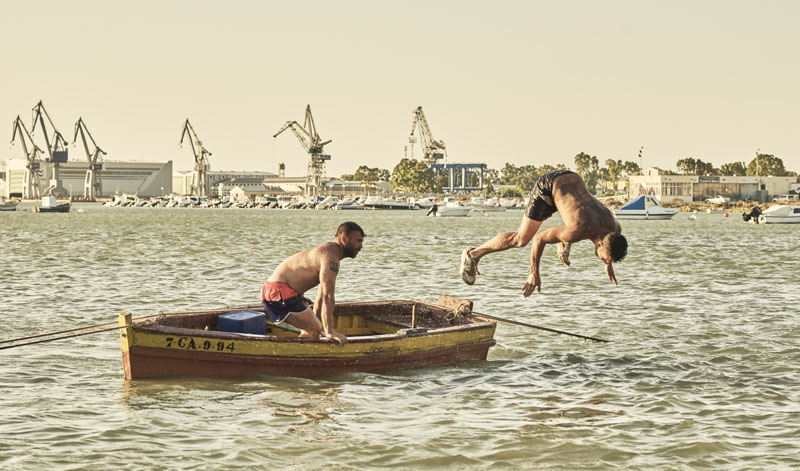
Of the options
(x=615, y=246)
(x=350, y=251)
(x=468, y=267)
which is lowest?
(x=468, y=267)

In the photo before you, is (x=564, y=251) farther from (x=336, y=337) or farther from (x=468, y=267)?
(x=336, y=337)

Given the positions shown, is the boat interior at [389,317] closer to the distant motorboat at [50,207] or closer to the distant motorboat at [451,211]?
the distant motorboat at [451,211]

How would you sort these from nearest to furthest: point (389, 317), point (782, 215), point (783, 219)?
1. point (389, 317)
2. point (782, 215)
3. point (783, 219)

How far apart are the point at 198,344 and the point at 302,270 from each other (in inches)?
83.7

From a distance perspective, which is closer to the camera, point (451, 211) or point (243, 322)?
point (243, 322)

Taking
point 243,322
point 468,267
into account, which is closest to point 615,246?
point 468,267

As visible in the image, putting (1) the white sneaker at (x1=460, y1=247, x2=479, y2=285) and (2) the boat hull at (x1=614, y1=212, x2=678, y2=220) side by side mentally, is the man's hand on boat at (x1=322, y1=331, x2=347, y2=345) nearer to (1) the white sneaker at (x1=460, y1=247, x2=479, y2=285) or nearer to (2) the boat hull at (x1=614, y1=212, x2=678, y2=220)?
(1) the white sneaker at (x1=460, y1=247, x2=479, y2=285)

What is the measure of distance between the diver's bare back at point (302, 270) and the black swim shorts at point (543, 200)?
10.0 feet

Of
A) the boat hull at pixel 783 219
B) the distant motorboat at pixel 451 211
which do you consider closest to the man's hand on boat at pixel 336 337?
the boat hull at pixel 783 219

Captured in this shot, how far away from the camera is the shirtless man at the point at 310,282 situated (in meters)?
13.3

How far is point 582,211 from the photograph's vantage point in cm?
1154

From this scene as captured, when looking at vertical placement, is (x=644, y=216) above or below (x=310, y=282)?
below

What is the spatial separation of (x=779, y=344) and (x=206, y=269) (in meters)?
26.2

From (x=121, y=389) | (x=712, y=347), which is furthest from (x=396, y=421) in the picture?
(x=712, y=347)
